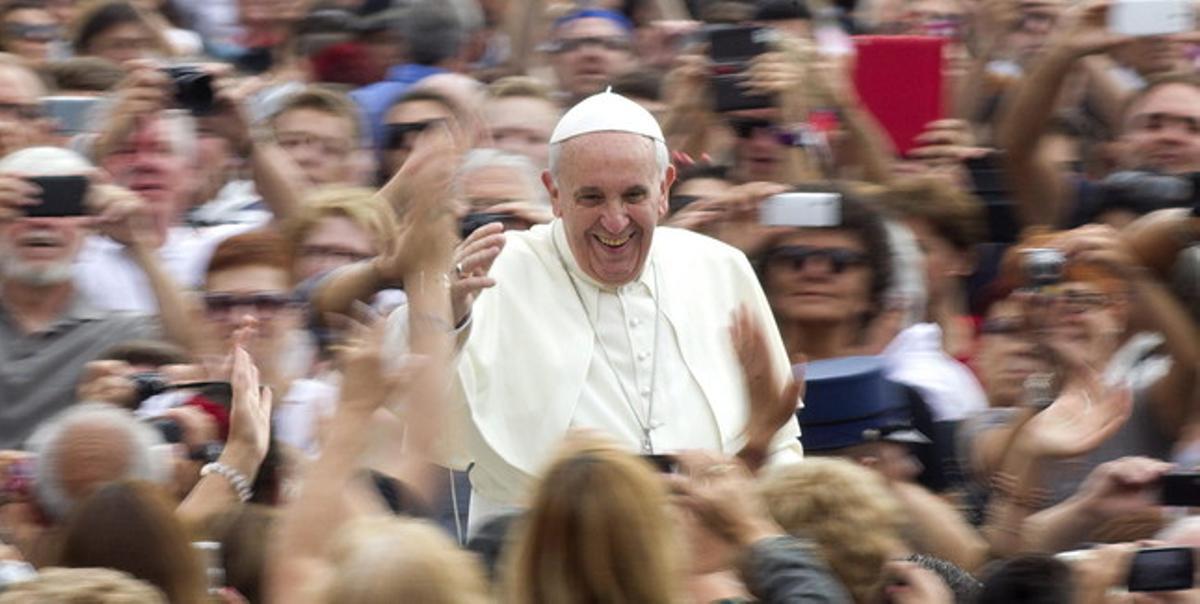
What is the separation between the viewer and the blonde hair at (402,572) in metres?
4.50

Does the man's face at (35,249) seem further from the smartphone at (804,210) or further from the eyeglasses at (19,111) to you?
the smartphone at (804,210)

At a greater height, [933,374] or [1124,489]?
[1124,489]

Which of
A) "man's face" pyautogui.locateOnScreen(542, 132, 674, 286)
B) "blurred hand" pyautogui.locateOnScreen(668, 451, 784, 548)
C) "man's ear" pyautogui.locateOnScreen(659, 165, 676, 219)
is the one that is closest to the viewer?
"blurred hand" pyautogui.locateOnScreen(668, 451, 784, 548)

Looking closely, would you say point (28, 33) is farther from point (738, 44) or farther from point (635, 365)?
point (635, 365)

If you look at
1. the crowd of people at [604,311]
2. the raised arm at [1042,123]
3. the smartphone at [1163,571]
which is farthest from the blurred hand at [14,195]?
the smartphone at [1163,571]

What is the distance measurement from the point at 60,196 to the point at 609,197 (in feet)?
5.40

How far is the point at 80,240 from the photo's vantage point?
7.52 metres

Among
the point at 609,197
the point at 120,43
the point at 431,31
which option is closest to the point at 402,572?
the point at 609,197

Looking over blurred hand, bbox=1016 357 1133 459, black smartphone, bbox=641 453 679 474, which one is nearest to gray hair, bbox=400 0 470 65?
blurred hand, bbox=1016 357 1133 459

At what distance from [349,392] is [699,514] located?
72 cm

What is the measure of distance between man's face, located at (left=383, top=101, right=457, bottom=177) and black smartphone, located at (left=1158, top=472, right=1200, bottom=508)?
3610 mm

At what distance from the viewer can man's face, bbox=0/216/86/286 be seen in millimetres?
7441

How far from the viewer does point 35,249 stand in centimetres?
745

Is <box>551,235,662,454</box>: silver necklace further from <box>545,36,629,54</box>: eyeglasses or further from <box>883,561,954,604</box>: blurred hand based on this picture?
<box>545,36,629,54</box>: eyeglasses
